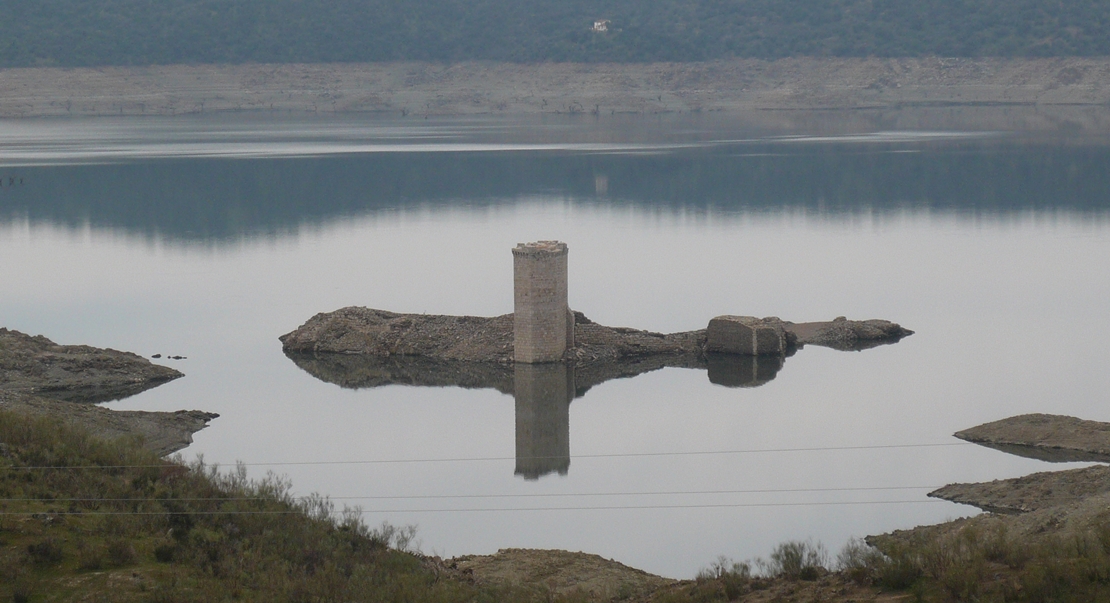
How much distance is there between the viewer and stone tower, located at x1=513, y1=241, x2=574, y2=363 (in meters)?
23.1

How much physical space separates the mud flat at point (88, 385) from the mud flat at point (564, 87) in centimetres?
8035

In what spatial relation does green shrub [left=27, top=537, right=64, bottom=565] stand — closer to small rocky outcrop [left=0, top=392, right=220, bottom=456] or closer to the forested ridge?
small rocky outcrop [left=0, top=392, right=220, bottom=456]

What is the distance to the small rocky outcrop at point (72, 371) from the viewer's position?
73.5ft

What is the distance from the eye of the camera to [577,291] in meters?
33.9

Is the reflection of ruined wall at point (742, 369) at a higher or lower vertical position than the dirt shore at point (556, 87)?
lower

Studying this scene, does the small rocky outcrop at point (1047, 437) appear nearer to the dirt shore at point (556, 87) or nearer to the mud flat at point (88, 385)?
the mud flat at point (88, 385)

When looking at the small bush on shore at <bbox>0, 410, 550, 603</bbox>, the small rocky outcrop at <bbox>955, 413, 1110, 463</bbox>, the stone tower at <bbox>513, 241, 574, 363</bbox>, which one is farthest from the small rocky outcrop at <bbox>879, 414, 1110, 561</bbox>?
the stone tower at <bbox>513, 241, 574, 363</bbox>

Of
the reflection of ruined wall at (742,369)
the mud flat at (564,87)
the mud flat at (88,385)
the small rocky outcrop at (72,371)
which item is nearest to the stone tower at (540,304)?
the reflection of ruined wall at (742,369)

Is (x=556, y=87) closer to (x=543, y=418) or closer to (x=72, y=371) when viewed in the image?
(x=72, y=371)

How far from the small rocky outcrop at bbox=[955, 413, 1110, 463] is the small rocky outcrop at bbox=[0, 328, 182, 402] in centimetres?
1184

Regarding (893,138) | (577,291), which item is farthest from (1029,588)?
(893,138)

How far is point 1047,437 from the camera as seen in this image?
18516mm

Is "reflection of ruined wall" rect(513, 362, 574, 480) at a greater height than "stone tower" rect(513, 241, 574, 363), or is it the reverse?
"stone tower" rect(513, 241, 574, 363)

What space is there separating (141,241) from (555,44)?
70.0 metres
